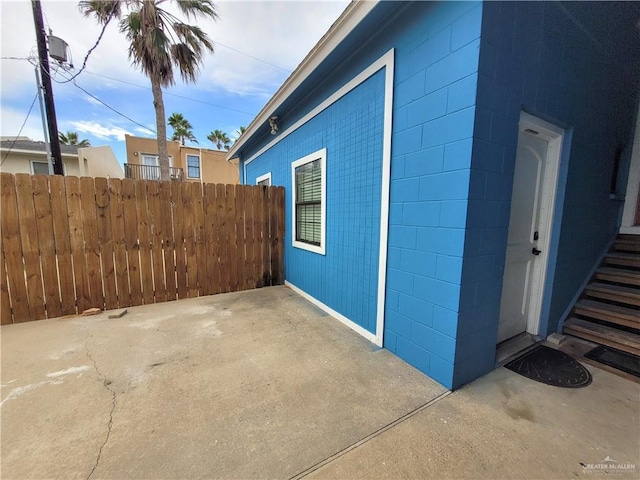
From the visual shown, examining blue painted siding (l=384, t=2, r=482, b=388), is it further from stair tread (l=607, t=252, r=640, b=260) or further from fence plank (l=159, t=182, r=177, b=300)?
fence plank (l=159, t=182, r=177, b=300)

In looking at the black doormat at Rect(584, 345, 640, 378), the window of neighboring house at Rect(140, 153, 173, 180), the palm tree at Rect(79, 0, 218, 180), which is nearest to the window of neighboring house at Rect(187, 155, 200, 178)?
the window of neighboring house at Rect(140, 153, 173, 180)

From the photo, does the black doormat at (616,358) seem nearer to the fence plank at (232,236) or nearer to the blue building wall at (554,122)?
the blue building wall at (554,122)

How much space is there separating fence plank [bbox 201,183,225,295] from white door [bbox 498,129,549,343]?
4.06 m

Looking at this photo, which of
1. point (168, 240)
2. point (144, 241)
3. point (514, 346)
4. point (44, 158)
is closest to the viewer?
point (514, 346)

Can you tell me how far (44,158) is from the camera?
12359 millimetres

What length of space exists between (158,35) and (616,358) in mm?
11058

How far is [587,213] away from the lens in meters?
2.87

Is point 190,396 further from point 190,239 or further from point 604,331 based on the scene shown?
point 604,331

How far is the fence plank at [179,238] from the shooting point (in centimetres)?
393

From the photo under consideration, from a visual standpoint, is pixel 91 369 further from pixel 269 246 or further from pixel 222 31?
pixel 222 31

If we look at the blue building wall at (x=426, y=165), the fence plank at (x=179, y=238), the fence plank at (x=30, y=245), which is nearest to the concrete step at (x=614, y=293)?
the blue building wall at (x=426, y=165)

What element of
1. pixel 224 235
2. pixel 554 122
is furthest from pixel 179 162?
pixel 554 122

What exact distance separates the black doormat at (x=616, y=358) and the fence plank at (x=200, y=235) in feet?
16.1

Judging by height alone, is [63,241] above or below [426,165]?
below
